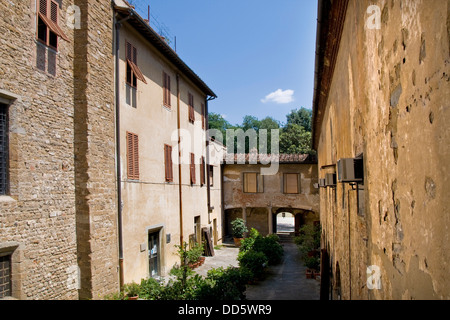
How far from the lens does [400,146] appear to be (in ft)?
7.49

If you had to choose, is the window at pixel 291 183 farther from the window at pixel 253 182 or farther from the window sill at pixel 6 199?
the window sill at pixel 6 199

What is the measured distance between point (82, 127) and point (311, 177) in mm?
16212

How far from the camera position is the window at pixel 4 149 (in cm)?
655

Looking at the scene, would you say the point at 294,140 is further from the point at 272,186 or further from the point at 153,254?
the point at 153,254

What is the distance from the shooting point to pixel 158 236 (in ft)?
41.0

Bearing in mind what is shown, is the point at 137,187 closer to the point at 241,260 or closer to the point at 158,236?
the point at 158,236

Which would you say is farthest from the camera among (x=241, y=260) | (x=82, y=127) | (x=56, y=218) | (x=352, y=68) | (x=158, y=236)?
(x=241, y=260)

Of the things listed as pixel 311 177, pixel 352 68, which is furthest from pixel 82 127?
pixel 311 177

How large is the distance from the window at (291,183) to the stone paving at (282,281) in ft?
13.8

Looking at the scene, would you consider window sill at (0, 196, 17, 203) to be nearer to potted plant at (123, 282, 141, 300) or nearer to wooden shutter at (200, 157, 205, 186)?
potted plant at (123, 282, 141, 300)

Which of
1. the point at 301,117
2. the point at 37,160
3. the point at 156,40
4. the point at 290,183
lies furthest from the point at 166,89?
the point at 301,117

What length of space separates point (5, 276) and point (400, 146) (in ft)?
23.2

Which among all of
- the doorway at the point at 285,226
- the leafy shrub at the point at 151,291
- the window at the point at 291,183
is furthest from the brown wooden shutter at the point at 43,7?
the doorway at the point at 285,226

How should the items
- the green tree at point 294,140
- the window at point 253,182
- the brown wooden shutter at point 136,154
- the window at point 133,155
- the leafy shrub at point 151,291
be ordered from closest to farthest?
the leafy shrub at point 151,291
the window at point 133,155
the brown wooden shutter at point 136,154
the window at point 253,182
the green tree at point 294,140
